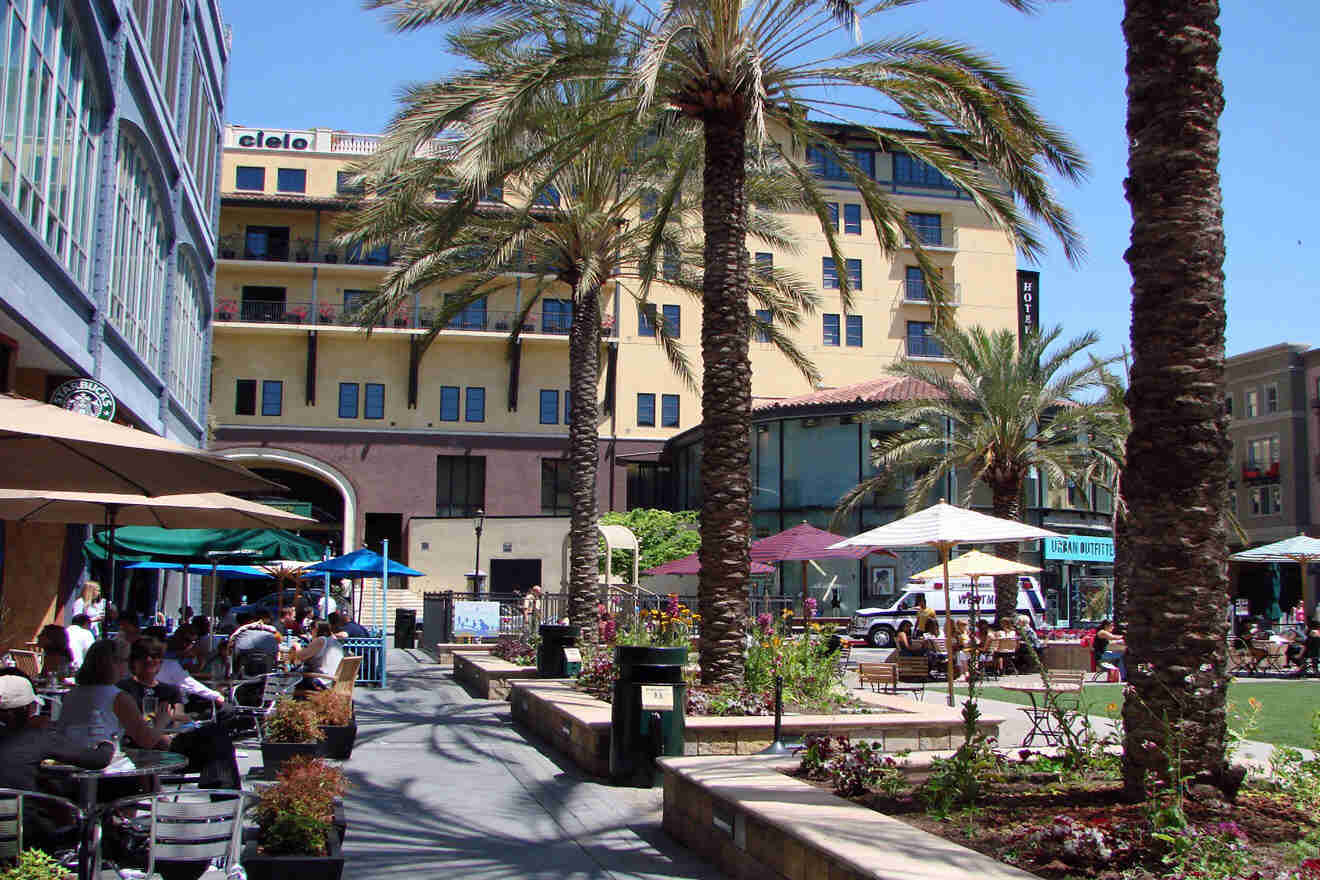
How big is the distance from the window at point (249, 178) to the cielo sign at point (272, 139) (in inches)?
64.5

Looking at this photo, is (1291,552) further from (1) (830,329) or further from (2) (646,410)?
(1) (830,329)

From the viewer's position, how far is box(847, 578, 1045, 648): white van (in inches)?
1341

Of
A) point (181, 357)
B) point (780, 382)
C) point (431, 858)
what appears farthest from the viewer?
point (780, 382)

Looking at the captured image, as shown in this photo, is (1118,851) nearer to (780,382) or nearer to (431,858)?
(431,858)

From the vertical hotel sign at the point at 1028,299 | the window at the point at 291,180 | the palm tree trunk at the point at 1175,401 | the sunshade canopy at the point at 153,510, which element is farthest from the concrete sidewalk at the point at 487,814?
the vertical hotel sign at the point at 1028,299

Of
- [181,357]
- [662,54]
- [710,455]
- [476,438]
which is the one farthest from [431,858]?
[476,438]

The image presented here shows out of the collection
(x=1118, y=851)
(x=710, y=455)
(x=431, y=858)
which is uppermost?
(x=710, y=455)

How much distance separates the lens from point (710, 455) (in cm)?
1335

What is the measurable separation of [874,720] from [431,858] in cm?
461

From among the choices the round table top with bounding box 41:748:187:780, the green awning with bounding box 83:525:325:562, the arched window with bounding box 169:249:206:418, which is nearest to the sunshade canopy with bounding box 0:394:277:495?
the round table top with bounding box 41:748:187:780

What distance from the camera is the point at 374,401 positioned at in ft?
160

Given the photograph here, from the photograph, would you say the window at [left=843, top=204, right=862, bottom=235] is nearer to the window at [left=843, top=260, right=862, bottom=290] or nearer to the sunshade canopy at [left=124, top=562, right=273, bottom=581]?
the window at [left=843, top=260, right=862, bottom=290]

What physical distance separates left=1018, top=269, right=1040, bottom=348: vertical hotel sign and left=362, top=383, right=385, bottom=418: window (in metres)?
30.6

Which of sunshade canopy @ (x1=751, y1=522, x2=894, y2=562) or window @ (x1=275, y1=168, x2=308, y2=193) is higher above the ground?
window @ (x1=275, y1=168, x2=308, y2=193)
